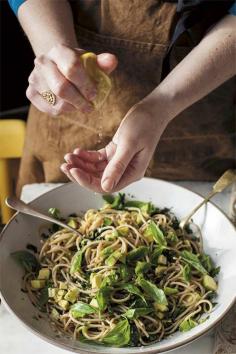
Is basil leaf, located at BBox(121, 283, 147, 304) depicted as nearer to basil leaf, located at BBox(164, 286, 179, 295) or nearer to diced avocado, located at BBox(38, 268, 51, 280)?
basil leaf, located at BBox(164, 286, 179, 295)

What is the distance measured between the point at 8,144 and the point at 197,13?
0.67 m

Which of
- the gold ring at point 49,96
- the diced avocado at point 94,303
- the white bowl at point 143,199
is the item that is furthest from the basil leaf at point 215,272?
the gold ring at point 49,96

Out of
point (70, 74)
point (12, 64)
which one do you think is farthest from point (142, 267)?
point (12, 64)

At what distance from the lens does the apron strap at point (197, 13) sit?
1.03 metres

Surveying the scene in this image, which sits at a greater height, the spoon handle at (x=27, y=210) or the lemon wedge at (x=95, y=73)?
the lemon wedge at (x=95, y=73)

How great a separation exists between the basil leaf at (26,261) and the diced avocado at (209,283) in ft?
1.10

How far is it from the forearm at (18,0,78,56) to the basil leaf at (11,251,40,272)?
0.42m

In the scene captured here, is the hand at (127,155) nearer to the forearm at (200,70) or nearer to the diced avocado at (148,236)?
the forearm at (200,70)

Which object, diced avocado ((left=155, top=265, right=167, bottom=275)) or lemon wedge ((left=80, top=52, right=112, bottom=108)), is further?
diced avocado ((left=155, top=265, right=167, bottom=275))

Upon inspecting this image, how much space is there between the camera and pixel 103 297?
914 mm

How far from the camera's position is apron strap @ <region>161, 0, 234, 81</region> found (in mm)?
1033

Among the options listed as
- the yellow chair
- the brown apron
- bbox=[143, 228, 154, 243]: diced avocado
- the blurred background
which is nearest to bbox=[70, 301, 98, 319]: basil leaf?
bbox=[143, 228, 154, 243]: diced avocado

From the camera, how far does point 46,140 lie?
4.44 feet

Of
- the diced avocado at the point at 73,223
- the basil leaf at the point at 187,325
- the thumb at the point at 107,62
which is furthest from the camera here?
the diced avocado at the point at 73,223
